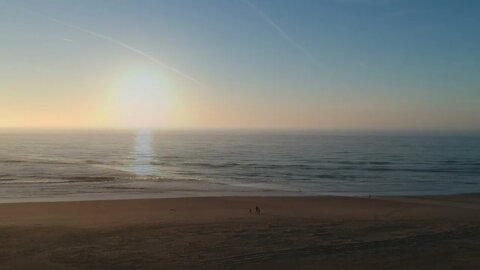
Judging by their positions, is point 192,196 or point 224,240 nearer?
point 224,240

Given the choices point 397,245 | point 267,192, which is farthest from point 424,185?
point 397,245

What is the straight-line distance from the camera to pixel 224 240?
12.4m

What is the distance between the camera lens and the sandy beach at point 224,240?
33.3ft

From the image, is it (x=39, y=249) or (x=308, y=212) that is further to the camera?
(x=308, y=212)

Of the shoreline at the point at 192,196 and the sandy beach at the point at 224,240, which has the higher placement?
the sandy beach at the point at 224,240

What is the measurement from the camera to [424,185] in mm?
33281

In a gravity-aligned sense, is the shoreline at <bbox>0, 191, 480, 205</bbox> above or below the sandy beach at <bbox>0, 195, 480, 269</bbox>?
below

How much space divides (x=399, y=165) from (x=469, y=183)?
15254mm

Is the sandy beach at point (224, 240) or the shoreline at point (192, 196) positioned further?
the shoreline at point (192, 196)

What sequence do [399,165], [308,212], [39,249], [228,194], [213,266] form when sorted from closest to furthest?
[213,266], [39,249], [308,212], [228,194], [399,165]

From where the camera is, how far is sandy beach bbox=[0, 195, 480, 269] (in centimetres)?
1016

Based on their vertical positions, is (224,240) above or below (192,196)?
above

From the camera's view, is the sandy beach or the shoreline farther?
the shoreline

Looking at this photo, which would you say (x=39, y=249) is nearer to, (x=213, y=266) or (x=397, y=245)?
(x=213, y=266)
